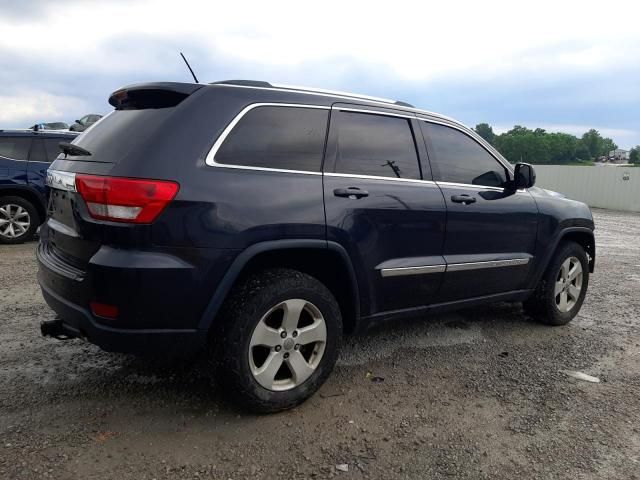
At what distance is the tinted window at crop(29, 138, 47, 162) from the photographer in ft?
27.1

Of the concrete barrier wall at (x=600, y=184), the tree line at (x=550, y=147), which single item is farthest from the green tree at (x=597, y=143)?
the concrete barrier wall at (x=600, y=184)

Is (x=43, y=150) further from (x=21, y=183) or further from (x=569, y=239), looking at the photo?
(x=569, y=239)

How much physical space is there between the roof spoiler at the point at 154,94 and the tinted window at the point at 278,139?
348 millimetres

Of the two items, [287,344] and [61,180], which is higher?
[61,180]

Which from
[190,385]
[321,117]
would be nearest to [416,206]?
[321,117]

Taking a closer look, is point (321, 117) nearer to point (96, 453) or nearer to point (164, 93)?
point (164, 93)

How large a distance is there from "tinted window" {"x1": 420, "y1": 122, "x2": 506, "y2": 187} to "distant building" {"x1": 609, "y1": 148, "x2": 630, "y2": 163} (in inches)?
1858

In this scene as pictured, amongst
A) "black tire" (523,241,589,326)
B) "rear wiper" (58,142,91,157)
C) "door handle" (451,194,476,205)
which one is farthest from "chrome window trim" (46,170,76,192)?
"black tire" (523,241,589,326)

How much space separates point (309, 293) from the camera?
2977 mm

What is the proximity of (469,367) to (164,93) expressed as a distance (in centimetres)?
275

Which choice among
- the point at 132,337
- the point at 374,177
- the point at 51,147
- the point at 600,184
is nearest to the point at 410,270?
the point at 374,177

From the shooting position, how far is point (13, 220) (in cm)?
810

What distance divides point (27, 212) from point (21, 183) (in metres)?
0.45

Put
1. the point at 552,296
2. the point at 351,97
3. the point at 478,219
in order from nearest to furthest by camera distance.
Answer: the point at 351,97
the point at 478,219
the point at 552,296
